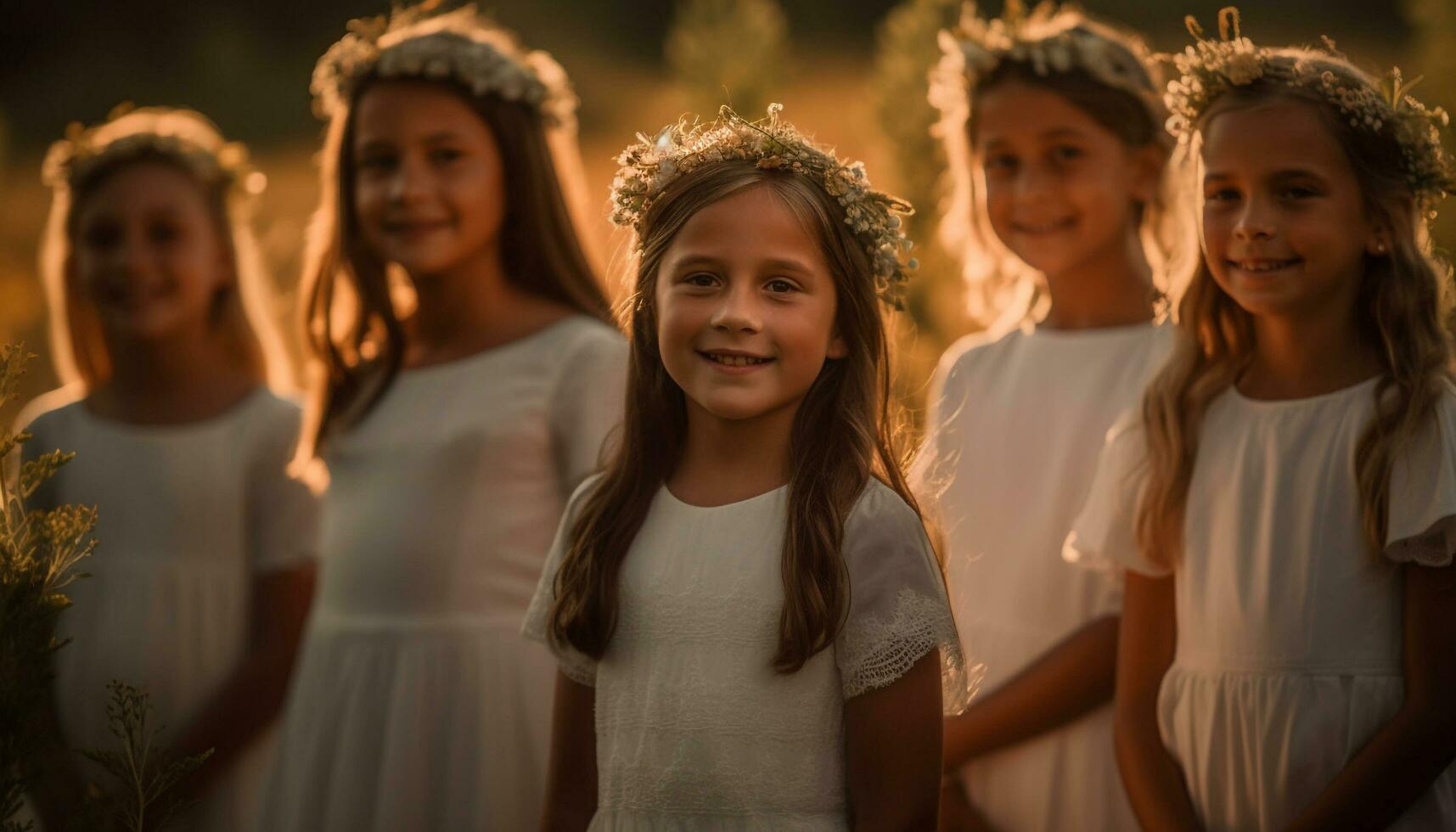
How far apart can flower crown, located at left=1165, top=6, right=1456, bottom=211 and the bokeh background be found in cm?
480

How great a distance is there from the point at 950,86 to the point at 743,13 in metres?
5.70

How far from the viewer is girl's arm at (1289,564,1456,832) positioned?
281 centimetres

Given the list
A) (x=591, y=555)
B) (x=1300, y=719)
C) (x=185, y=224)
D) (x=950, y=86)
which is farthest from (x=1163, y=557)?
(x=185, y=224)

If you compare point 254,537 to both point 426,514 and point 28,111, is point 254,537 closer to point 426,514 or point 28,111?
point 426,514

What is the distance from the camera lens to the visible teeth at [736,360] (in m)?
2.67

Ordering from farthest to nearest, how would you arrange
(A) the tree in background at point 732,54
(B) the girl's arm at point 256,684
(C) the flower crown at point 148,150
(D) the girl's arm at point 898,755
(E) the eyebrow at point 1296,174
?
(A) the tree in background at point 732,54 → (C) the flower crown at point 148,150 → (B) the girl's arm at point 256,684 → (E) the eyebrow at point 1296,174 → (D) the girl's arm at point 898,755

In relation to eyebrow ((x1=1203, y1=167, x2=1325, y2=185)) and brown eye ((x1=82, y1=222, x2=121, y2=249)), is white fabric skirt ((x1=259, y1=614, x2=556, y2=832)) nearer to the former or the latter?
brown eye ((x1=82, y1=222, x2=121, y2=249))

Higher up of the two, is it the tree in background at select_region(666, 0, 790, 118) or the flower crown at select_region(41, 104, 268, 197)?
the tree in background at select_region(666, 0, 790, 118)

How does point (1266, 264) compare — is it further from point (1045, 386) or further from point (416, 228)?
point (416, 228)

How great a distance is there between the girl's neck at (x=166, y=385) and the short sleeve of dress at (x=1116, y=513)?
2790 mm

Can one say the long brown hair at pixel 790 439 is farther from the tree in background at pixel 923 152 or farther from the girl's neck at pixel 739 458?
the tree in background at pixel 923 152

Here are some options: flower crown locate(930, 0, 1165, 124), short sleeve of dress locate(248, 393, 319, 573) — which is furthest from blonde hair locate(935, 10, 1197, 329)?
short sleeve of dress locate(248, 393, 319, 573)

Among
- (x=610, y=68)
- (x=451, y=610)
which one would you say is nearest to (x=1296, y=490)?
(x=451, y=610)

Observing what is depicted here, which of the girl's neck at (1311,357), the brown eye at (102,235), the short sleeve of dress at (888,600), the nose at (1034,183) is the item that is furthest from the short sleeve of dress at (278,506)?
the girl's neck at (1311,357)
